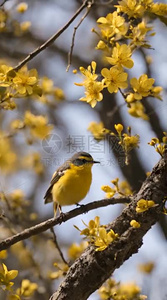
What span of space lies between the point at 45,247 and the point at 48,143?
5.31 ft

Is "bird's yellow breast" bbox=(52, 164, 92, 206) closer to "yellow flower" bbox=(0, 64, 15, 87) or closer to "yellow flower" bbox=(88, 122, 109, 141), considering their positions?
"yellow flower" bbox=(88, 122, 109, 141)

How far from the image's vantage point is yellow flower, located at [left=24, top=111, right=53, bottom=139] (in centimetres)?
473

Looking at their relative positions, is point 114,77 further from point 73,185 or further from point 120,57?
point 73,185

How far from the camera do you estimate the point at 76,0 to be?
20.1 feet

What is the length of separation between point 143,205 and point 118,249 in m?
0.34

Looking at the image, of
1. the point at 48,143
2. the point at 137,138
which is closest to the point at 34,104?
the point at 48,143

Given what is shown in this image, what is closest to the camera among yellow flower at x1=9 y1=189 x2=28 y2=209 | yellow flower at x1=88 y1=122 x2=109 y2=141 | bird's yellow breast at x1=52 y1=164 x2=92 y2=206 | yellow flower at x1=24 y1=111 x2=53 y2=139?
yellow flower at x1=88 y1=122 x2=109 y2=141

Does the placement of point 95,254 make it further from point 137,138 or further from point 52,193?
point 52,193

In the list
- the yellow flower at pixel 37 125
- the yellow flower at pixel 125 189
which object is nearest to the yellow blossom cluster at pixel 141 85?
the yellow flower at pixel 125 189

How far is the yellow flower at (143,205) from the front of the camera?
255 cm

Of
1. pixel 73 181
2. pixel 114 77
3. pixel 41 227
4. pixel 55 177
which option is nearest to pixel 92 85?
pixel 114 77

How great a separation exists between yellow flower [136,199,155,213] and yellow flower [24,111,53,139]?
230cm

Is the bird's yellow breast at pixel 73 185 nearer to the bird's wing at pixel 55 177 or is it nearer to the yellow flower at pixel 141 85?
the bird's wing at pixel 55 177

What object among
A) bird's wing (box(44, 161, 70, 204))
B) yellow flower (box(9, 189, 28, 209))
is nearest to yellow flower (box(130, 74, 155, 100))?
bird's wing (box(44, 161, 70, 204))
